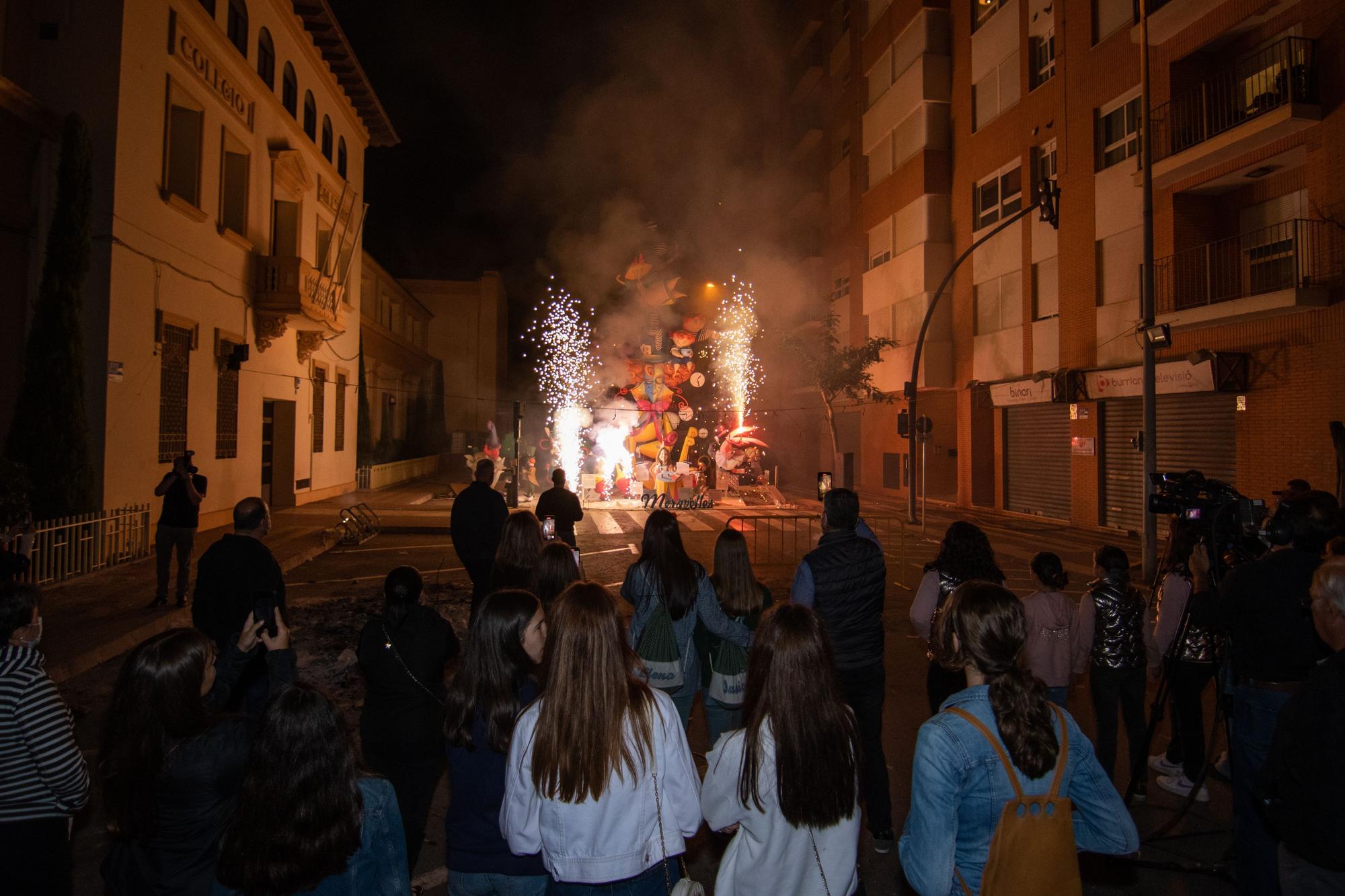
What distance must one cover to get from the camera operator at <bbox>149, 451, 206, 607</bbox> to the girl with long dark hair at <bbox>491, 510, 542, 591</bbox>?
5.29 m

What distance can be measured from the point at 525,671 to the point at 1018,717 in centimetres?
158

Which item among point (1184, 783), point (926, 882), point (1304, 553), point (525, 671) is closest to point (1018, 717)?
point (926, 882)

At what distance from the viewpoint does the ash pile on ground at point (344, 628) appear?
6379 mm

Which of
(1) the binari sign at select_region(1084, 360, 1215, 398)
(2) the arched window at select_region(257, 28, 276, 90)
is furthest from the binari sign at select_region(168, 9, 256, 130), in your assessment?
(1) the binari sign at select_region(1084, 360, 1215, 398)

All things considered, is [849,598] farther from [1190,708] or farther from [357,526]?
[357,526]

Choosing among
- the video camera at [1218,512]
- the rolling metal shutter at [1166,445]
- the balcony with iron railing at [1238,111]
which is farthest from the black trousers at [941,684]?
the balcony with iron railing at [1238,111]

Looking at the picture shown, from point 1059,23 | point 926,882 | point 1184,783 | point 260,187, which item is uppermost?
point 1059,23

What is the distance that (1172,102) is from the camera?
15.2 m

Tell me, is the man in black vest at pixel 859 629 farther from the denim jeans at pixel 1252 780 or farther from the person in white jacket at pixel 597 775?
the person in white jacket at pixel 597 775

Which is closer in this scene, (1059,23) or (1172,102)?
(1172,102)

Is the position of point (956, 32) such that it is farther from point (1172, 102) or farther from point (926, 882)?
point (926, 882)

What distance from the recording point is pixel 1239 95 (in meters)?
14.4

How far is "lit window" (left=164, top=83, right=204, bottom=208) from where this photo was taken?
14.0 m

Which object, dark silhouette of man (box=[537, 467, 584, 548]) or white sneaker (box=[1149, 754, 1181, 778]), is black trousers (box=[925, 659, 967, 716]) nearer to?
white sneaker (box=[1149, 754, 1181, 778])
